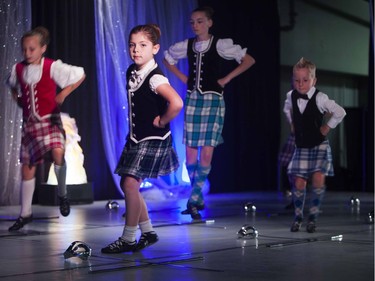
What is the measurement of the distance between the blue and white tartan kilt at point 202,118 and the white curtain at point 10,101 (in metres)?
1.71

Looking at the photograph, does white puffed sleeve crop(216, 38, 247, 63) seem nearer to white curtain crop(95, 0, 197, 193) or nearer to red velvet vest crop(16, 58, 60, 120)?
red velvet vest crop(16, 58, 60, 120)

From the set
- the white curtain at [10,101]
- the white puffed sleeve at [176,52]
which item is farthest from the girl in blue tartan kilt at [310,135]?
the white curtain at [10,101]

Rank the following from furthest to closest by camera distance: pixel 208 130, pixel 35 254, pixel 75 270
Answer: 1. pixel 208 130
2. pixel 35 254
3. pixel 75 270

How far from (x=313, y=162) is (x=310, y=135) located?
168 mm

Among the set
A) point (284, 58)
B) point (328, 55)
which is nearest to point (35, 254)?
point (284, 58)

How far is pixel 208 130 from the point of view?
20.7ft

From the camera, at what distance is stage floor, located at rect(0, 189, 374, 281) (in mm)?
3307

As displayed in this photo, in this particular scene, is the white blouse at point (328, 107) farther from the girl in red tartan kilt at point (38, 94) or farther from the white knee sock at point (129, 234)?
the white knee sock at point (129, 234)

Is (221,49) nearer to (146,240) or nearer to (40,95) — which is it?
(40,95)

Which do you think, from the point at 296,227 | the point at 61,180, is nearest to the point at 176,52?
the point at 61,180

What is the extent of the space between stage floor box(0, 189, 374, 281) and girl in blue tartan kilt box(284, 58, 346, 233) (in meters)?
0.25

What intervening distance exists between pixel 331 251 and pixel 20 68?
228 cm

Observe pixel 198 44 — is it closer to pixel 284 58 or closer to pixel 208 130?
pixel 208 130

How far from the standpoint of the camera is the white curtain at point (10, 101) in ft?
23.0
